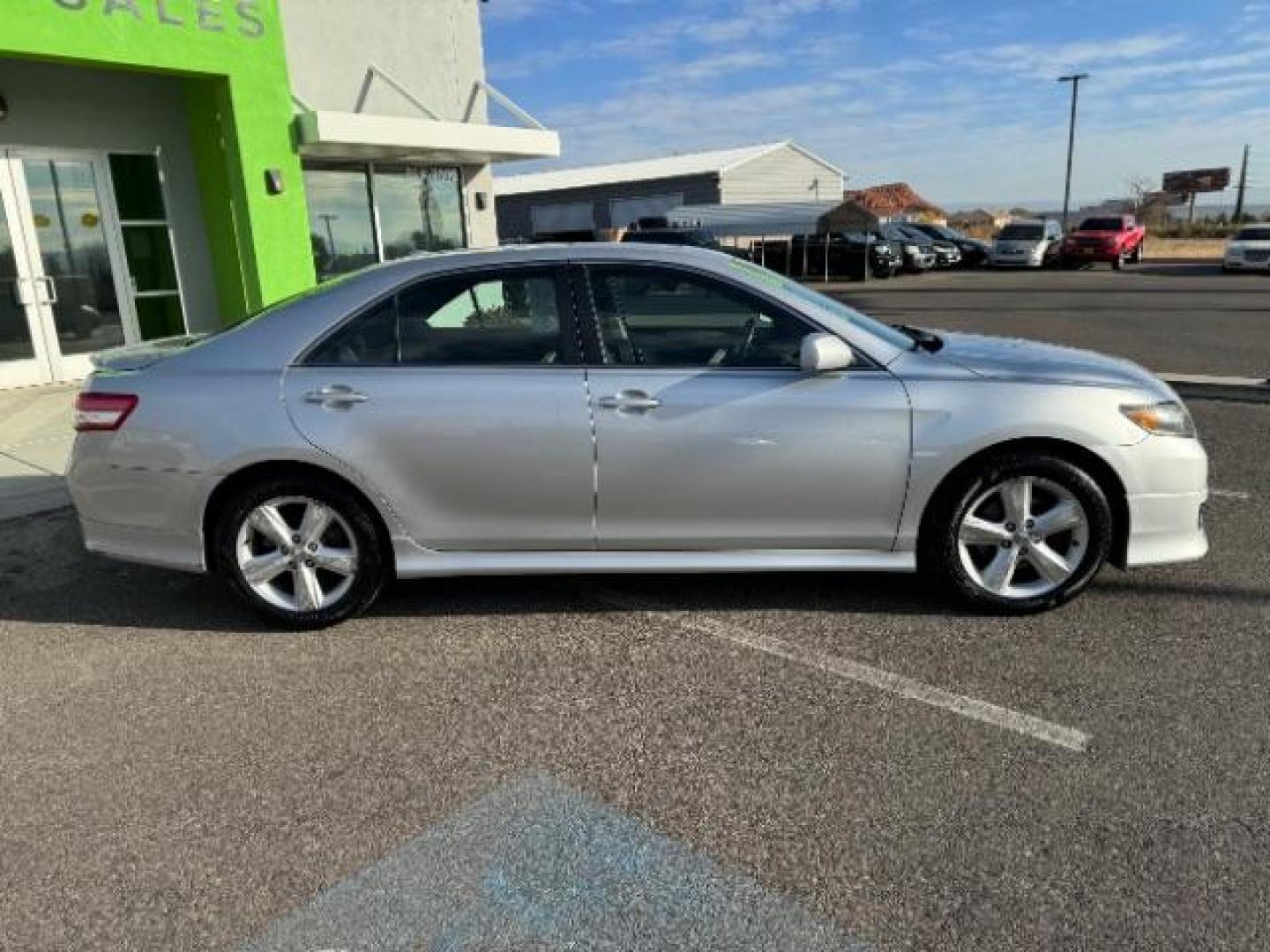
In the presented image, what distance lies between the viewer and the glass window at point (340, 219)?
11039 millimetres

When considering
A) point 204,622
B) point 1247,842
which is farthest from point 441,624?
point 1247,842

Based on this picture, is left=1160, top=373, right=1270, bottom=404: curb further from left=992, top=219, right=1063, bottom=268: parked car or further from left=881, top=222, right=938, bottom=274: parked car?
left=992, top=219, right=1063, bottom=268: parked car

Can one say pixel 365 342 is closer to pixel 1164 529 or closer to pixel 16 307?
pixel 1164 529

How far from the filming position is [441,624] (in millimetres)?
3932

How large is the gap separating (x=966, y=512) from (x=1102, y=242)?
30.6 meters

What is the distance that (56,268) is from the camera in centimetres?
925

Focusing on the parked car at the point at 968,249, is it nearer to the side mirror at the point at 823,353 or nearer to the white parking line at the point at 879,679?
the side mirror at the point at 823,353

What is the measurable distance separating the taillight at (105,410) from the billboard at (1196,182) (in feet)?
233

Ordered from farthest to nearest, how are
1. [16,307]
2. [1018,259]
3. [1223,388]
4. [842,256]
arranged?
[1018,259], [842,256], [16,307], [1223,388]

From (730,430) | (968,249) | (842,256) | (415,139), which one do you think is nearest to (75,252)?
(415,139)

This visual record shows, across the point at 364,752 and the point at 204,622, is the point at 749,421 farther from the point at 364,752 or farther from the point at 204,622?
the point at 204,622

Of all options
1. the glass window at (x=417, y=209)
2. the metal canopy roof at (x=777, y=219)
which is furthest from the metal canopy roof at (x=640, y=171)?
the glass window at (x=417, y=209)

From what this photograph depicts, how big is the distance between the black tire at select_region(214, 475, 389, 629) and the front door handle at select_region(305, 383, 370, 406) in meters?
0.33

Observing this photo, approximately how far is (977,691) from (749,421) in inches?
51.8
